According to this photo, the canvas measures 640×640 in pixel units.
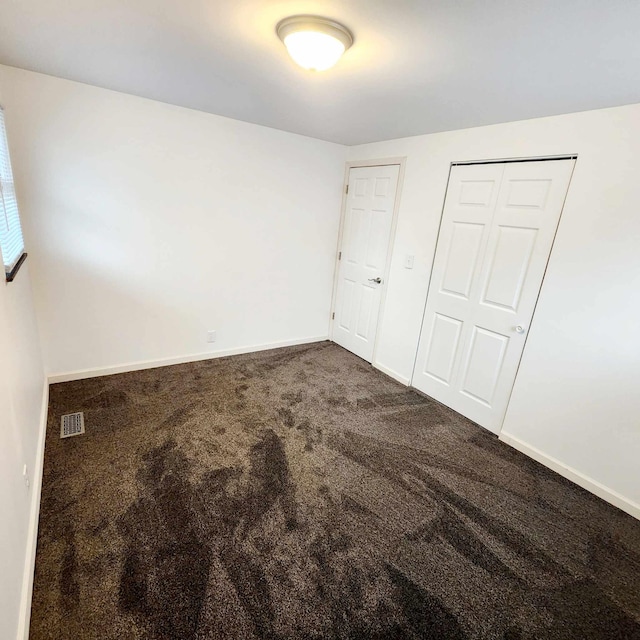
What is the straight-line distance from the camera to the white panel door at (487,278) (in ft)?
7.63

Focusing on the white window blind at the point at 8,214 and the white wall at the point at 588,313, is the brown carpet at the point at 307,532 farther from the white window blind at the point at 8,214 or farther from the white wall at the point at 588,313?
the white window blind at the point at 8,214

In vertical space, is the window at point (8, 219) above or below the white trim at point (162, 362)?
above

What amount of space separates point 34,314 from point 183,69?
6.77ft

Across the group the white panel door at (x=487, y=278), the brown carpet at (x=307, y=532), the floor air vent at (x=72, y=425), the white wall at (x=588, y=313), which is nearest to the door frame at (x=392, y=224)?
the white panel door at (x=487, y=278)

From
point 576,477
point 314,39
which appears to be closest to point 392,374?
point 576,477

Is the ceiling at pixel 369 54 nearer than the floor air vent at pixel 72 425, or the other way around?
the ceiling at pixel 369 54

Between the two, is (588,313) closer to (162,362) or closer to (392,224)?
(392,224)

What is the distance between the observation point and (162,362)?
3.31m

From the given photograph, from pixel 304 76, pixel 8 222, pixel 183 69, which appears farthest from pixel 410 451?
pixel 8 222

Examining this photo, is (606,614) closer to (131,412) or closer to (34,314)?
(131,412)

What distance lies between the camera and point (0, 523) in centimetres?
109

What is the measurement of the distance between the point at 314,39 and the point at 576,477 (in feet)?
9.62

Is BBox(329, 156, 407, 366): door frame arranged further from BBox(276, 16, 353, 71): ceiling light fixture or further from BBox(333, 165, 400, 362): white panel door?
BBox(276, 16, 353, 71): ceiling light fixture

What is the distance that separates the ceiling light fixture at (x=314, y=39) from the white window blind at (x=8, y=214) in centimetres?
Answer: 176
